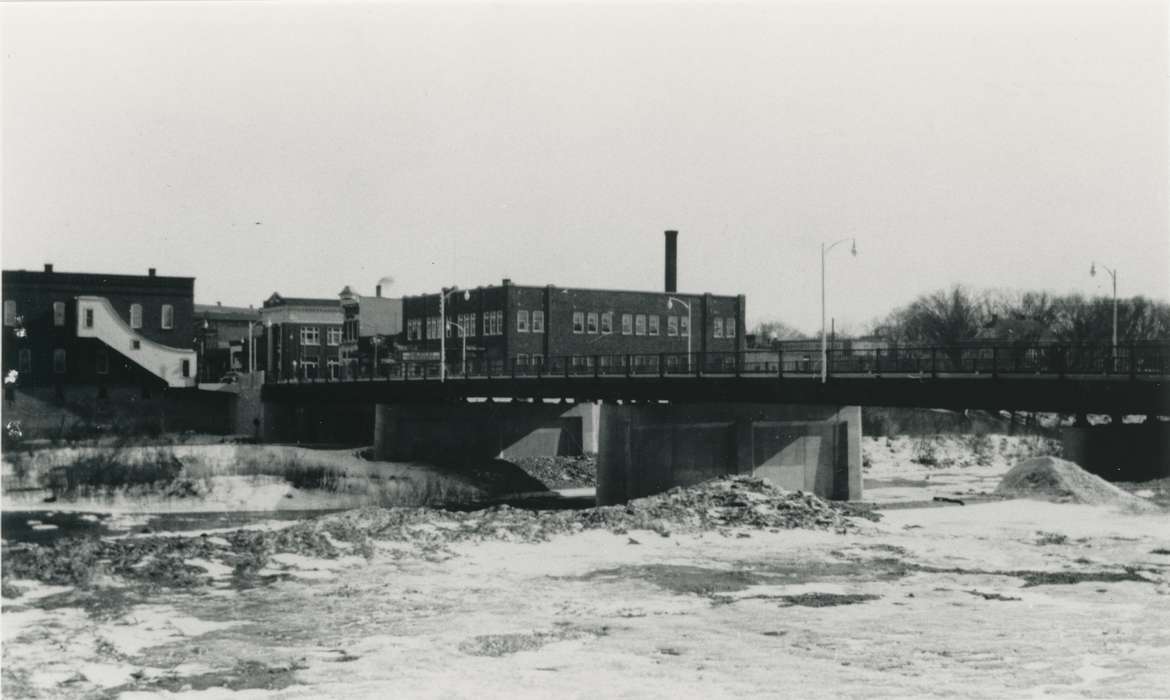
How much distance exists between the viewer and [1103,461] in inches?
2785

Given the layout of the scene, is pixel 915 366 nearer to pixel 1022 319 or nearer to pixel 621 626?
pixel 621 626

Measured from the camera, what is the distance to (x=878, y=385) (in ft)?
157

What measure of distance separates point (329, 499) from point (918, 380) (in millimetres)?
32730

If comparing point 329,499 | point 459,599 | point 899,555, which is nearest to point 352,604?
point 459,599

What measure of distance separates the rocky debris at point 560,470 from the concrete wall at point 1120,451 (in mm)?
29320

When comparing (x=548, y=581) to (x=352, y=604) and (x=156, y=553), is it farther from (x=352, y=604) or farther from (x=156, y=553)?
(x=156, y=553)

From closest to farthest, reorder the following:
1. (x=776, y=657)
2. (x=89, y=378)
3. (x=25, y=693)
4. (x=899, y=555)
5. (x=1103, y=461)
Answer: (x=25, y=693) → (x=776, y=657) → (x=899, y=555) → (x=1103, y=461) → (x=89, y=378)

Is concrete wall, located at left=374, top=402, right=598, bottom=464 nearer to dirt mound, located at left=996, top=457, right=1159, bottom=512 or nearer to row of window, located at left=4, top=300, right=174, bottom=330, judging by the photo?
row of window, located at left=4, top=300, right=174, bottom=330

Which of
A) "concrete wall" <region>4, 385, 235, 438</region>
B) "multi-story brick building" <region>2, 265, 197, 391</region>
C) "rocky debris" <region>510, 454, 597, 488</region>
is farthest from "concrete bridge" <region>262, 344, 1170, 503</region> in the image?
"multi-story brick building" <region>2, 265, 197, 391</region>

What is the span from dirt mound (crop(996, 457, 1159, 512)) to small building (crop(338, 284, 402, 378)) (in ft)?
224

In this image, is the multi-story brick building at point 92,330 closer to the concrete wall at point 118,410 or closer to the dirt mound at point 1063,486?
the concrete wall at point 118,410

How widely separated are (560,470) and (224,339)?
76.4 meters

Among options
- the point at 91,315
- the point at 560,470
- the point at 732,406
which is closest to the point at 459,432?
the point at 560,470

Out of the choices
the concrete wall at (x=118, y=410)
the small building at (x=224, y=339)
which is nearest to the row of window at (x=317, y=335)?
the small building at (x=224, y=339)
